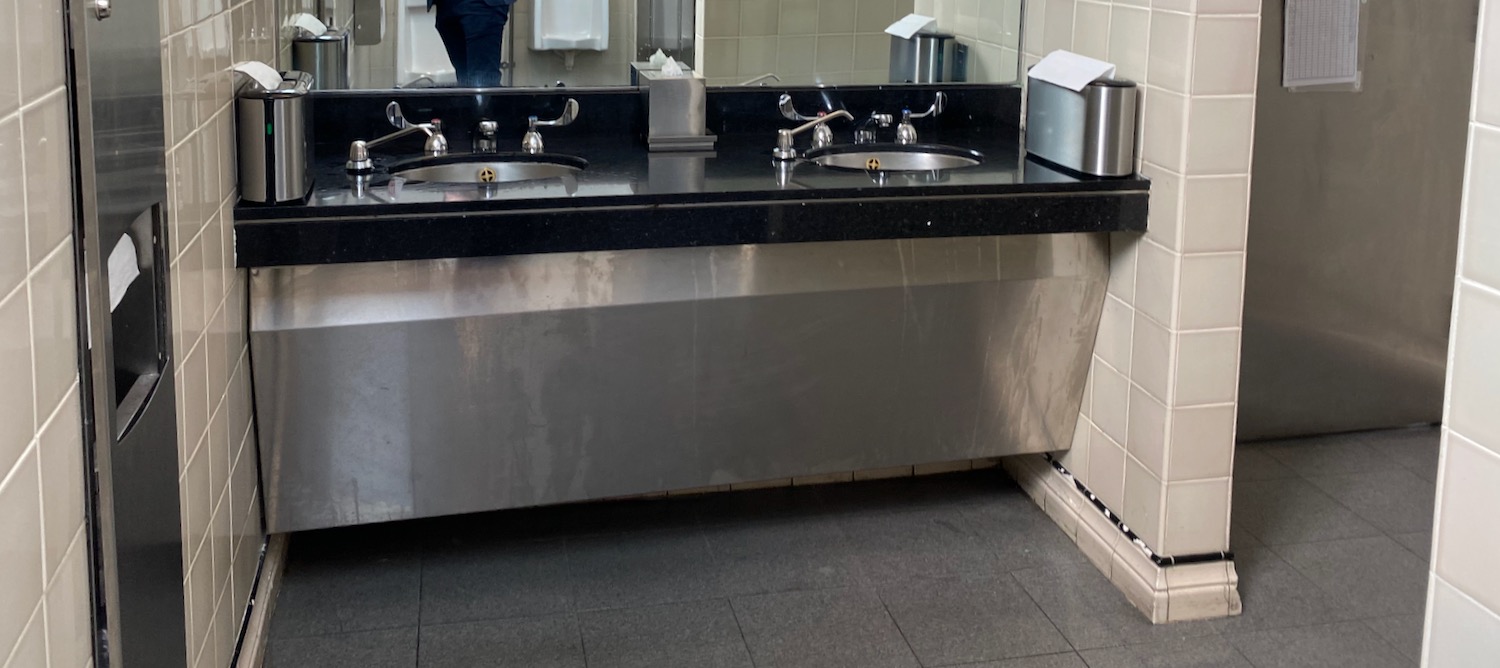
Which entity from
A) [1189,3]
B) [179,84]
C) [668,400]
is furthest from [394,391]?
[1189,3]

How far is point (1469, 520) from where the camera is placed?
4.34 feet

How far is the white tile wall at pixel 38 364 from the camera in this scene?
3.73 ft

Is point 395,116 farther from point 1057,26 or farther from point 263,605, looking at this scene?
point 1057,26

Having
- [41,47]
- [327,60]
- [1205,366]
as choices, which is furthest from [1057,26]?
[41,47]

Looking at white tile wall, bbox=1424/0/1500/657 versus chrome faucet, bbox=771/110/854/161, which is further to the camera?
chrome faucet, bbox=771/110/854/161

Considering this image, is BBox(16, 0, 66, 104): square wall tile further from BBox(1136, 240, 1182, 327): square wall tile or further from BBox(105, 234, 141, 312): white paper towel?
BBox(1136, 240, 1182, 327): square wall tile

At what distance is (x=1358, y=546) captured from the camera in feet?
10.5

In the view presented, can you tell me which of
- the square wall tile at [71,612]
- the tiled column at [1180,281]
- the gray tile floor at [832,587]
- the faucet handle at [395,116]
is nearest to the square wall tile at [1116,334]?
the tiled column at [1180,281]

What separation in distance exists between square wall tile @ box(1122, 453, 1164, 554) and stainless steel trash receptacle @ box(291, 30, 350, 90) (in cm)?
191

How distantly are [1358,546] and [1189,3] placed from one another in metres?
1.37

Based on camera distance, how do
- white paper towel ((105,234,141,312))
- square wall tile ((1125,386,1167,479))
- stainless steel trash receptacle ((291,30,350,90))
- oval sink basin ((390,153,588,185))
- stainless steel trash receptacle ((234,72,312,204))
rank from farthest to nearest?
1. stainless steel trash receptacle ((291,30,350,90))
2. oval sink basin ((390,153,588,185))
3. square wall tile ((1125,386,1167,479))
4. stainless steel trash receptacle ((234,72,312,204))
5. white paper towel ((105,234,141,312))

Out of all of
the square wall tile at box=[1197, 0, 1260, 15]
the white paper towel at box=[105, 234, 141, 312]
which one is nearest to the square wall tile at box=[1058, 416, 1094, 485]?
the square wall tile at box=[1197, 0, 1260, 15]

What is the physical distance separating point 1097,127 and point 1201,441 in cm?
67

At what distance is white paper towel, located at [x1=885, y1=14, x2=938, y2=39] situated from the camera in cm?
344
